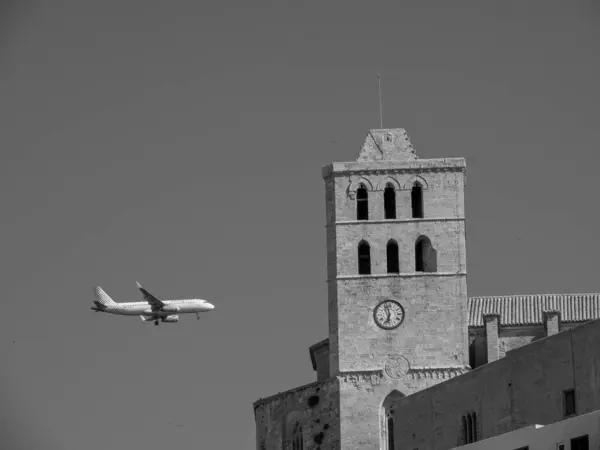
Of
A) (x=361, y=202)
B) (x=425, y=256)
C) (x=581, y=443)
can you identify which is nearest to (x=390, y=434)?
(x=425, y=256)

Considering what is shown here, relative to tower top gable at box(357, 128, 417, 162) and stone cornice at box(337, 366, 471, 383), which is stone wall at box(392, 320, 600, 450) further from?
tower top gable at box(357, 128, 417, 162)

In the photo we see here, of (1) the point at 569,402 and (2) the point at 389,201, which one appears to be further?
(2) the point at 389,201

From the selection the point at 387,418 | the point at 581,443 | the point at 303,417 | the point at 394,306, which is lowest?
the point at 581,443

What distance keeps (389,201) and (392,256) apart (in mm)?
2504

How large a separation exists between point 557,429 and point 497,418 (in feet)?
55.4

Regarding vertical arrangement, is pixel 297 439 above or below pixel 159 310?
below

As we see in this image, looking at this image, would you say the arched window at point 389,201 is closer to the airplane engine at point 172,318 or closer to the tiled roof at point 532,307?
the tiled roof at point 532,307

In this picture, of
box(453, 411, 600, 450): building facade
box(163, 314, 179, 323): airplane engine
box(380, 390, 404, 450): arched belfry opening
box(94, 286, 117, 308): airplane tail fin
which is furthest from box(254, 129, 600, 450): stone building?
box(453, 411, 600, 450): building facade

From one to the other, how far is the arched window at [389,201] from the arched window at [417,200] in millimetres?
806

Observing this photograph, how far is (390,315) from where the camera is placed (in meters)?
98.3

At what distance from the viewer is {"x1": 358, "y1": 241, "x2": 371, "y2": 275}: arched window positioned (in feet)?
328

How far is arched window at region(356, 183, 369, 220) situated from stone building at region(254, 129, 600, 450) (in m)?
0.04

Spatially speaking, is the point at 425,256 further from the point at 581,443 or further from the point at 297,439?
the point at 581,443

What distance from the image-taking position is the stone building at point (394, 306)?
97.2 metres
